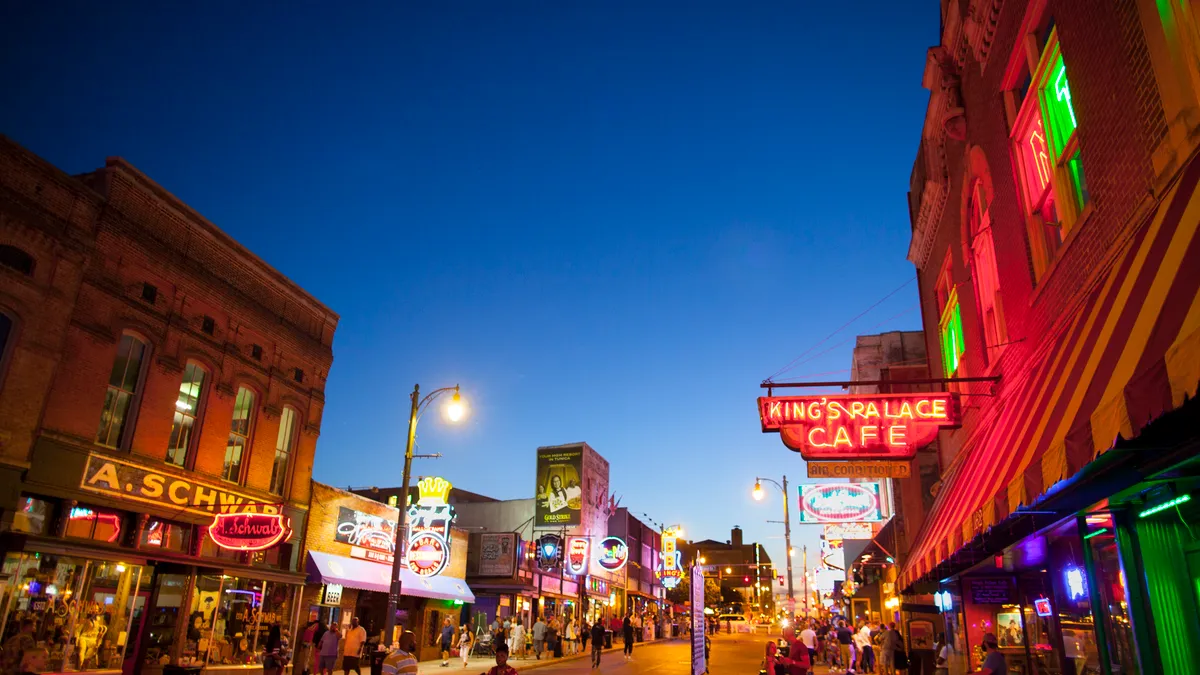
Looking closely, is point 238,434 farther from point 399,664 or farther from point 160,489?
point 399,664

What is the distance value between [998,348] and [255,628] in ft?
69.6

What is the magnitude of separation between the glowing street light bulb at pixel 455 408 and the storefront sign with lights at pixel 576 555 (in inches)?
1048

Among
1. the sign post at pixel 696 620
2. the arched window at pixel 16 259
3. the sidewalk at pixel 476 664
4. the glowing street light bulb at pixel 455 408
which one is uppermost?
the arched window at pixel 16 259

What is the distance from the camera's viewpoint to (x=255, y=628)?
2230 cm

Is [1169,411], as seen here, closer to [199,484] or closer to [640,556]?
[199,484]

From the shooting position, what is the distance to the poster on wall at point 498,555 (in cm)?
4034

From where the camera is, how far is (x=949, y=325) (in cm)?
1639

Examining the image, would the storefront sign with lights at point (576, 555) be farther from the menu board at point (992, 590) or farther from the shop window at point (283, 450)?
the menu board at point (992, 590)

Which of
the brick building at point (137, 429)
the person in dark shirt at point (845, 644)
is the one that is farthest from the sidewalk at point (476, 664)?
the person in dark shirt at point (845, 644)

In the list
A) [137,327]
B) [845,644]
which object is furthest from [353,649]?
[845,644]

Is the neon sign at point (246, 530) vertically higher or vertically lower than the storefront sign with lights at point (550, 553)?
lower

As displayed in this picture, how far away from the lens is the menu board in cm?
1358

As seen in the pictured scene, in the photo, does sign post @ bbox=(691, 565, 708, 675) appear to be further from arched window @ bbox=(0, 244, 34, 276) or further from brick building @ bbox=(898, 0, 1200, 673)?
arched window @ bbox=(0, 244, 34, 276)

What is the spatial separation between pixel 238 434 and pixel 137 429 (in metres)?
3.86
